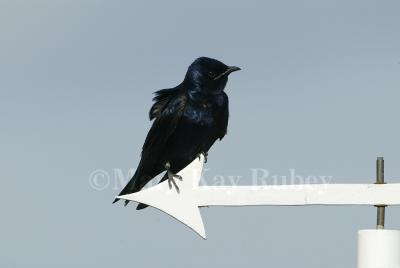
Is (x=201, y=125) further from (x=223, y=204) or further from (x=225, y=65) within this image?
(x=223, y=204)

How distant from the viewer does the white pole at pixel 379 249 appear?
4.09 metres

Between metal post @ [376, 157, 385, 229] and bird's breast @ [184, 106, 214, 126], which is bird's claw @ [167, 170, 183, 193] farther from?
metal post @ [376, 157, 385, 229]

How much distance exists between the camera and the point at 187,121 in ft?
23.2

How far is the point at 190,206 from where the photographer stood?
5.47 metres

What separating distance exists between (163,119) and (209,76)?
61 cm

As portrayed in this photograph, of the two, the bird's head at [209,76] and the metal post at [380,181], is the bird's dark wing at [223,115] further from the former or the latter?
the metal post at [380,181]

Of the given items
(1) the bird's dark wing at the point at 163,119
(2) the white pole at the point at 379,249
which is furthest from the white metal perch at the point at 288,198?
(1) the bird's dark wing at the point at 163,119

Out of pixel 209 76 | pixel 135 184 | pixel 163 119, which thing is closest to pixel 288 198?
pixel 135 184

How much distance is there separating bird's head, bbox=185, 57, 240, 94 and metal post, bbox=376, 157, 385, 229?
299cm

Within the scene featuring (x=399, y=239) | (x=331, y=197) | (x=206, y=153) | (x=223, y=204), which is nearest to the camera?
(x=399, y=239)

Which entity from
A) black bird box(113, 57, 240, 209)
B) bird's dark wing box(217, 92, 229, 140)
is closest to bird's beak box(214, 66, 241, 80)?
black bird box(113, 57, 240, 209)

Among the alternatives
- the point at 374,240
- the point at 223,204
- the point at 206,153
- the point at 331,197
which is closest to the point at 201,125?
the point at 206,153

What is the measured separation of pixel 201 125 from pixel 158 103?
1.99ft

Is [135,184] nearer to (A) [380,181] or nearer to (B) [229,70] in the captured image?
(B) [229,70]
